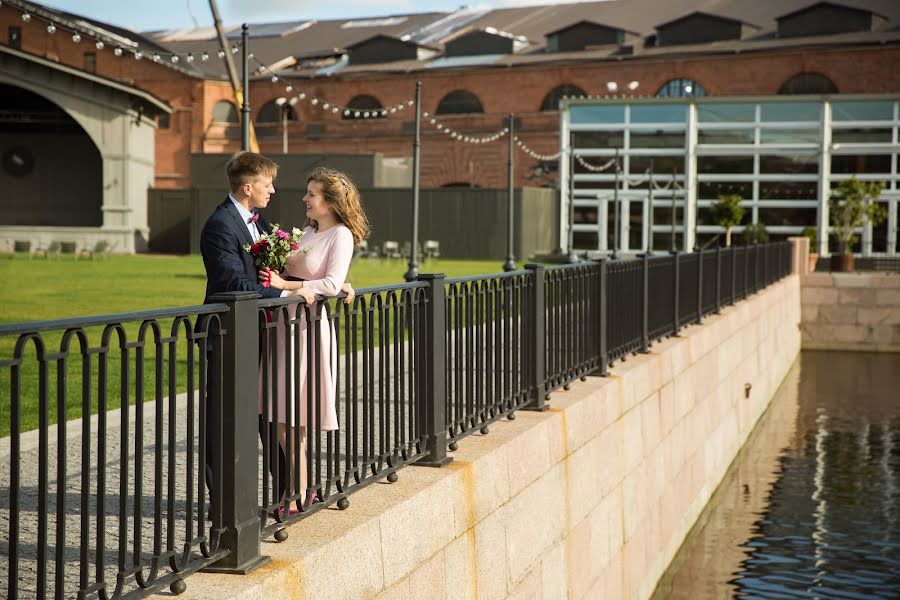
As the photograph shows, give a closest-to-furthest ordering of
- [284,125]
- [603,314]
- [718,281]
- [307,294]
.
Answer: [307,294]
[603,314]
[718,281]
[284,125]

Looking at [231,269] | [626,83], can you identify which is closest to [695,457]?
[231,269]

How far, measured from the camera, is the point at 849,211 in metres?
42.4

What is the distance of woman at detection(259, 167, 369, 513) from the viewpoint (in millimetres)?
5195

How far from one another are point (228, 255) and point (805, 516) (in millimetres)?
11579

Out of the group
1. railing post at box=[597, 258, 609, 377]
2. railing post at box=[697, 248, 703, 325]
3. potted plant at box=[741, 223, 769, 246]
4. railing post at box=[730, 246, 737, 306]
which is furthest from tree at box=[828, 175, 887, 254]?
railing post at box=[597, 258, 609, 377]

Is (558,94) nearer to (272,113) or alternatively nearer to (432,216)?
(432,216)

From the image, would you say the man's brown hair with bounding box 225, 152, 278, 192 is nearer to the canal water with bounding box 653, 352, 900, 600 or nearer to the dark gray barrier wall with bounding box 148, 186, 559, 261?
the canal water with bounding box 653, 352, 900, 600

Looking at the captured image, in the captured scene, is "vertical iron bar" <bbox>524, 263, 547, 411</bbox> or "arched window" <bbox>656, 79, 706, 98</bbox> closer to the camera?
"vertical iron bar" <bbox>524, 263, 547, 411</bbox>

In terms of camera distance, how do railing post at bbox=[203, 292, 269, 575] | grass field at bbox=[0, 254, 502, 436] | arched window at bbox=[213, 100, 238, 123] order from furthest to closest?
1. arched window at bbox=[213, 100, 238, 123]
2. grass field at bbox=[0, 254, 502, 436]
3. railing post at bbox=[203, 292, 269, 575]

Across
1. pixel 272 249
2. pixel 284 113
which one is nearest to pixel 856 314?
pixel 284 113

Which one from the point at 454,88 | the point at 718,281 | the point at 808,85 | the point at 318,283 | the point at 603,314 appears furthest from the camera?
the point at 454,88

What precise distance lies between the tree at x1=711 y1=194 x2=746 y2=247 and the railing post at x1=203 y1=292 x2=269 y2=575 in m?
43.6

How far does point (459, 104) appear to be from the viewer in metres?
58.8

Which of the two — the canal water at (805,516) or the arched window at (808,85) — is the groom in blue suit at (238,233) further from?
the arched window at (808,85)
